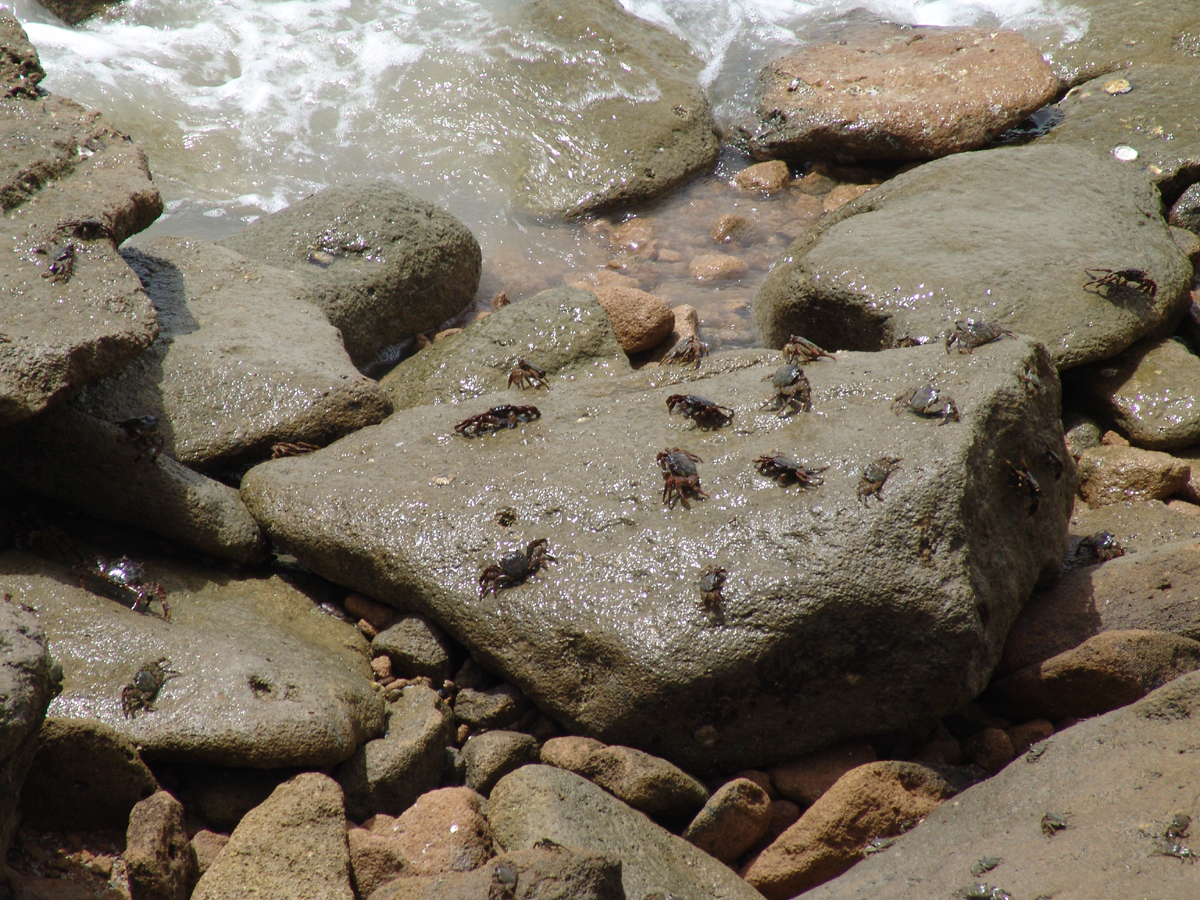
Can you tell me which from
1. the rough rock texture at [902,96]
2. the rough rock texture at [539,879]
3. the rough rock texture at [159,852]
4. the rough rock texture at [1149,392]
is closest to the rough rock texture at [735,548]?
the rough rock texture at [539,879]

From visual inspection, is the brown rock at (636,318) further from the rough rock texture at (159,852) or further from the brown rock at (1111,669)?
the rough rock texture at (159,852)

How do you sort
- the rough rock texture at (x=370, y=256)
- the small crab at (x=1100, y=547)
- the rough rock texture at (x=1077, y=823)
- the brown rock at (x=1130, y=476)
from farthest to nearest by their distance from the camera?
the rough rock texture at (x=370, y=256)
the brown rock at (x=1130, y=476)
the small crab at (x=1100, y=547)
the rough rock texture at (x=1077, y=823)

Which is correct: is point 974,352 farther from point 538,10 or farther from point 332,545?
point 538,10

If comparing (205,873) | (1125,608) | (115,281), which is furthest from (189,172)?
(1125,608)

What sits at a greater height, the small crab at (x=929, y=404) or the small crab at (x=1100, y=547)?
the small crab at (x=929, y=404)

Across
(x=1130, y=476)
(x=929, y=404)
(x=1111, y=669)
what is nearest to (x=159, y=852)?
(x=929, y=404)
